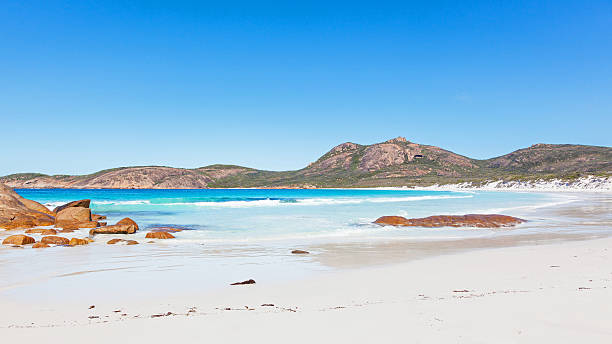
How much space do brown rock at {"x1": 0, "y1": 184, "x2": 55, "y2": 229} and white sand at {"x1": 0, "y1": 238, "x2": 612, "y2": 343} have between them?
18364 millimetres

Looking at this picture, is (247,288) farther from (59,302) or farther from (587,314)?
(587,314)

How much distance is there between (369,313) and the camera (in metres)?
5.48

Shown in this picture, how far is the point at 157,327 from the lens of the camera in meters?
5.03

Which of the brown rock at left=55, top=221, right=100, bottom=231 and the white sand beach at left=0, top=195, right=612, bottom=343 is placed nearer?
the white sand beach at left=0, top=195, right=612, bottom=343

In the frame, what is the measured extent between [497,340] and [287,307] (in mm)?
3069

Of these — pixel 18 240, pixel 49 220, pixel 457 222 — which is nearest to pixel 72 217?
pixel 49 220

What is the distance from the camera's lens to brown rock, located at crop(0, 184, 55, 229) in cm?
2087

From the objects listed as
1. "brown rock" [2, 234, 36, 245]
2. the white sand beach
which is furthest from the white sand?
"brown rock" [2, 234, 36, 245]

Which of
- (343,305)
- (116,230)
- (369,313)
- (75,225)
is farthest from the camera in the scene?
(75,225)

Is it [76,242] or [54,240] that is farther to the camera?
[76,242]

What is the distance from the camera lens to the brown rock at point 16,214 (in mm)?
20872

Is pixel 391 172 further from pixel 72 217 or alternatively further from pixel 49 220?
pixel 72 217

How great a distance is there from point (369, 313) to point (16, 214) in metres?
25.0

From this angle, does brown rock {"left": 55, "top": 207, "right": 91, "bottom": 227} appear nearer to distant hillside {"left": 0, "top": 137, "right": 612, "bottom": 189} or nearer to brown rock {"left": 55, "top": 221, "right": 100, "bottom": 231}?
brown rock {"left": 55, "top": 221, "right": 100, "bottom": 231}
